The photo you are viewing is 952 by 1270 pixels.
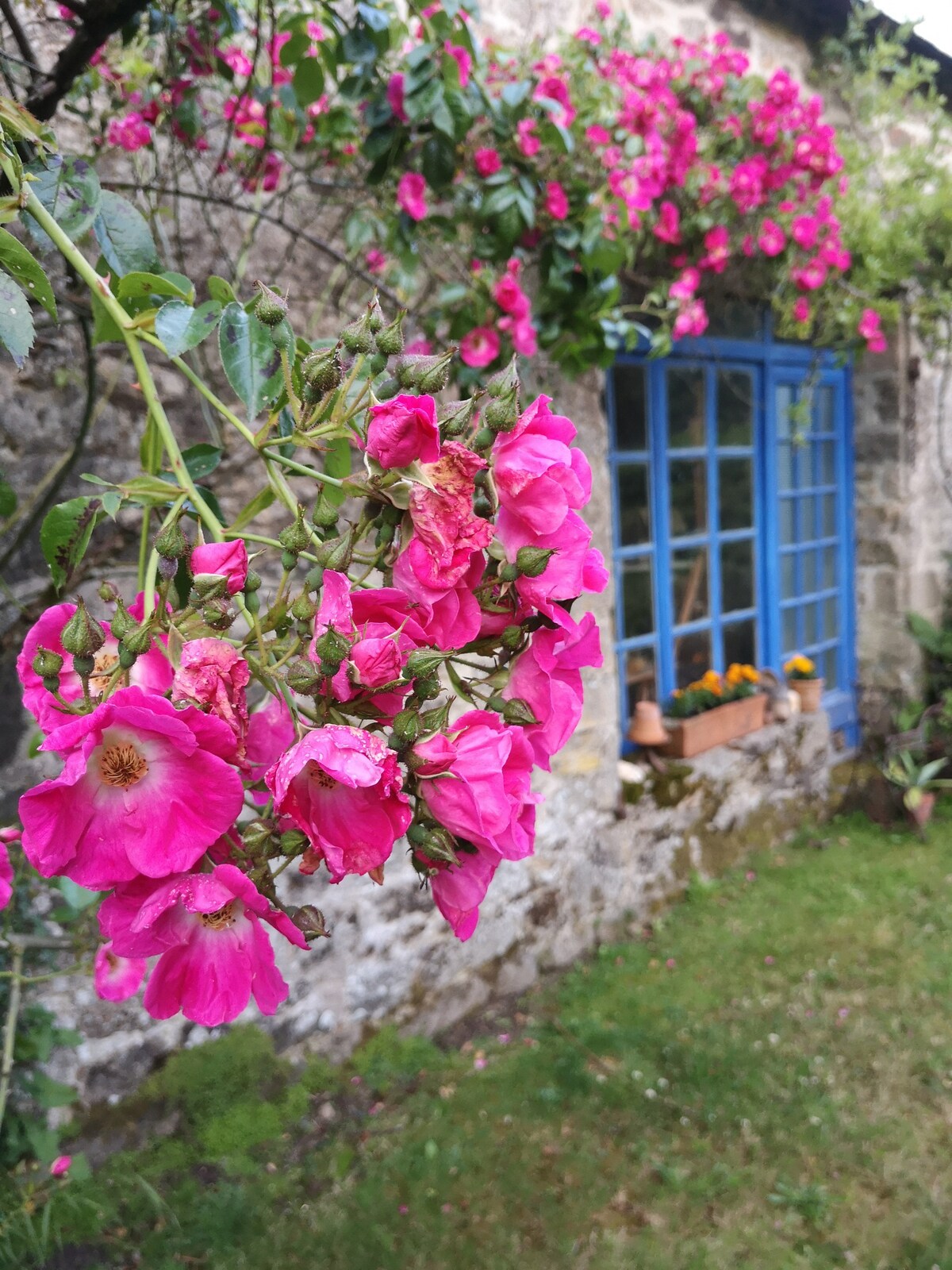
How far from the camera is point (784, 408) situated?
4551 mm

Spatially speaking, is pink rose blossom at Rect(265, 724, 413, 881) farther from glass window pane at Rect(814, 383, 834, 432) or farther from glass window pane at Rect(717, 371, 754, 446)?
glass window pane at Rect(814, 383, 834, 432)

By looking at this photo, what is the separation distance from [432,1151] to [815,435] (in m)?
3.99

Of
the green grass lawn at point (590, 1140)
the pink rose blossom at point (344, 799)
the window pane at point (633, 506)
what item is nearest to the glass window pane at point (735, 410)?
the window pane at point (633, 506)

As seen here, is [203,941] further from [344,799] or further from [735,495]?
[735,495]

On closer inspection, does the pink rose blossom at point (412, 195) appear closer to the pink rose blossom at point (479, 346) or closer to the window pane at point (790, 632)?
the pink rose blossom at point (479, 346)

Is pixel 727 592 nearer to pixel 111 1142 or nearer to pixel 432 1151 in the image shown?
pixel 432 1151

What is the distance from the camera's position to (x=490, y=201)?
2.02m

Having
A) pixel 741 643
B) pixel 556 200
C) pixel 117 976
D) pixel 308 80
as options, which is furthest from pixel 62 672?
pixel 741 643

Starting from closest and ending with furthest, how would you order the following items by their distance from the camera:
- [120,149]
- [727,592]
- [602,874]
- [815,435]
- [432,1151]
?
[120,149]
[432,1151]
[602,874]
[727,592]
[815,435]

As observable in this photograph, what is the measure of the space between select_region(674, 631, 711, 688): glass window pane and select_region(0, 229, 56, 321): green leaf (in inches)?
146

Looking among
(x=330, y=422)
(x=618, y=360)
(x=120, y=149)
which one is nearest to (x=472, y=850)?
(x=330, y=422)

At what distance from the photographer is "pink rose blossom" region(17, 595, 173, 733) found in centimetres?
49

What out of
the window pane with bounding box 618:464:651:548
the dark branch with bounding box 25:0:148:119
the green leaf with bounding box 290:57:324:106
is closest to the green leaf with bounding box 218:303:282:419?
the dark branch with bounding box 25:0:148:119

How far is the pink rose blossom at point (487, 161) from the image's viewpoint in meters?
2.17
